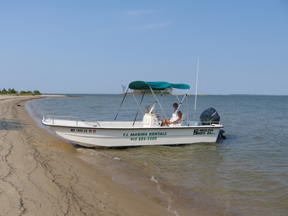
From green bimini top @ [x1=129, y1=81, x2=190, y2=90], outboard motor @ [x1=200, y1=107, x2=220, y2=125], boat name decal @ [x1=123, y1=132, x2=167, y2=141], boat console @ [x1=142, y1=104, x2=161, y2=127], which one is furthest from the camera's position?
outboard motor @ [x1=200, y1=107, x2=220, y2=125]

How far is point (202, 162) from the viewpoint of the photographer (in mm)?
8086

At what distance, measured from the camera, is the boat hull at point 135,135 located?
838 centimetres

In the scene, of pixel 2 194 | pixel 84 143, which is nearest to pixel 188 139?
pixel 84 143

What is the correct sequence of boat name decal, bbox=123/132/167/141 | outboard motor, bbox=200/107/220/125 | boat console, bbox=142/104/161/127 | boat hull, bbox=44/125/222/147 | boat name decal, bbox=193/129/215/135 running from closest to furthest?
boat hull, bbox=44/125/222/147 < boat name decal, bbox=123/132/167/141 < boat console, bbox=142/104/161/127 < boat name decal, bbox=193/129/215/135 < outboard motor, bbox=200/107/220/125

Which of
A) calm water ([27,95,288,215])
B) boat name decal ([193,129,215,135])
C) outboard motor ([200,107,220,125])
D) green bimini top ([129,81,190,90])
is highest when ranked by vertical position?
green bimini top ([129,81,190,90])

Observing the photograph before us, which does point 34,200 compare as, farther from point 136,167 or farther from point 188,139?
point 188,139

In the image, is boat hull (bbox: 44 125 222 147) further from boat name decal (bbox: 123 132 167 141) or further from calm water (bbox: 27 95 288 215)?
calm water (bbox: 27 95 288 215)

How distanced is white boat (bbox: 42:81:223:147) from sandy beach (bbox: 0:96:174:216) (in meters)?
1.39

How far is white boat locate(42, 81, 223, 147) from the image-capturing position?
838 cm

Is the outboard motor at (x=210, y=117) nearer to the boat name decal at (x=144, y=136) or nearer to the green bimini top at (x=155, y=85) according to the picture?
the green bimini top at (x=155, y=85)

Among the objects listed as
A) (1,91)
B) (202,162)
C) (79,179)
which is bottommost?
(1,91)

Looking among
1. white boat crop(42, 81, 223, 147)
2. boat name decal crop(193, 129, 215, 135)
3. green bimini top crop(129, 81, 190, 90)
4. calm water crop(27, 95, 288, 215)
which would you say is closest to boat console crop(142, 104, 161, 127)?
white boat crop(42, 81, 223, 147)

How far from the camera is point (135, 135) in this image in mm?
8984

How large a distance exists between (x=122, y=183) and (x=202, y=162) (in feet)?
11.7
